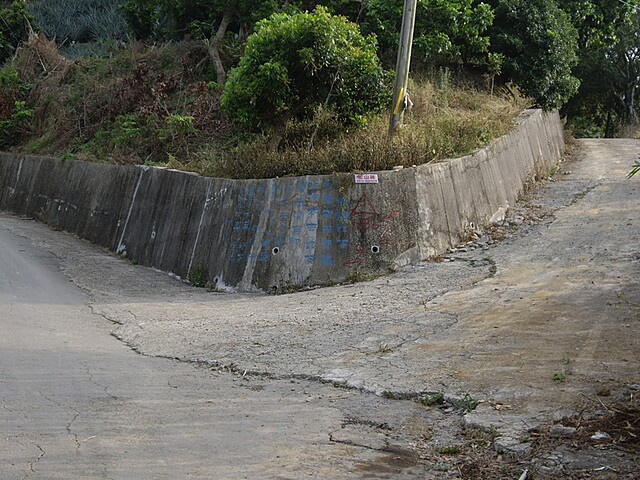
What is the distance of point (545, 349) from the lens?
8.67 meters

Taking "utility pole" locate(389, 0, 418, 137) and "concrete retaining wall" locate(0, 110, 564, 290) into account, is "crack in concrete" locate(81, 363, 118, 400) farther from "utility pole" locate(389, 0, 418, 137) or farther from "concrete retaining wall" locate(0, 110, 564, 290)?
"utility pole" locate(389, 0, 418, 137)

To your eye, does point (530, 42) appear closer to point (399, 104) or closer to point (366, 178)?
point (399, 104)

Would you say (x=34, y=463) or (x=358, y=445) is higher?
(x=358, y=445)

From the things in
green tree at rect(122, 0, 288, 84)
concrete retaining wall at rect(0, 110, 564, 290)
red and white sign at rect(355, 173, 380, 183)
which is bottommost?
concrete retaining wall at rect(0, 110, 564, 290)

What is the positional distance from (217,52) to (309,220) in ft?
39.7

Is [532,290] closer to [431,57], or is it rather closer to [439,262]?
[439,262]

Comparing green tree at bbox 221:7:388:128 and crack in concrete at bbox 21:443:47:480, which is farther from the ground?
green tree at bbox 221:7:388:128

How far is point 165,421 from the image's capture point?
713cm

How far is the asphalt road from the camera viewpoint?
604 cm

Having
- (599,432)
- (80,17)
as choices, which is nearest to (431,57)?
(599,432)

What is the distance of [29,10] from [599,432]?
1638 inches

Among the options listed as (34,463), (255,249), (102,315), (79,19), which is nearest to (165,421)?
(34,463)

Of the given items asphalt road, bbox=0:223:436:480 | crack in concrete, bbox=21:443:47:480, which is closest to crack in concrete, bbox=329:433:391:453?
asphalt road, bbox=0:223:436:480

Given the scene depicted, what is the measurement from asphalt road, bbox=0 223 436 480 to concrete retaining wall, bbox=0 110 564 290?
395 cm
